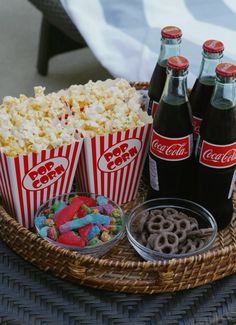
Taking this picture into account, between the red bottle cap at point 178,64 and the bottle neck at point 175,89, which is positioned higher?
the red bottle cap at point 178,64

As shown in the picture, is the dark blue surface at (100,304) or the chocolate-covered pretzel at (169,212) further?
the chocolate-covered pretzel at (169,212)

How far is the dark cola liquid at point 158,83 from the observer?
3.98ft

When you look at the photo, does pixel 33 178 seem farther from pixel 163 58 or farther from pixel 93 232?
pixel 163 58

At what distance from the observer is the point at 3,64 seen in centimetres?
278

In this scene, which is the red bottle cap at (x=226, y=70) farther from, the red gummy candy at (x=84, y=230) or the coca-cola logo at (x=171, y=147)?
the red gummy candy at (x=84, y=230)

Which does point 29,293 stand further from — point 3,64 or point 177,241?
point 3,64

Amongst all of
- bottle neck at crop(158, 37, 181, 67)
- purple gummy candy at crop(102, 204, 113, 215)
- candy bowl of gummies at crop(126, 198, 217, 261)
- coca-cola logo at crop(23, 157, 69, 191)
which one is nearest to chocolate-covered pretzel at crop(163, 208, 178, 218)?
candy bowl of gummies at crop(126, 198, 217, 261)

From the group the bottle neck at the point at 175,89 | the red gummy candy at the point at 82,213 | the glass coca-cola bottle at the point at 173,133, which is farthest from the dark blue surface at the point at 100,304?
the bottle neck at the point at 175,89

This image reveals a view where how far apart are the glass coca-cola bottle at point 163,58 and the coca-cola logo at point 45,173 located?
10.1 inches

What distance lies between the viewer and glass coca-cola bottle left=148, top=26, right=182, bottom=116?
1114mm

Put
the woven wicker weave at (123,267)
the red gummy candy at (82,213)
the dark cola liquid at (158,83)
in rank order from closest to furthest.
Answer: the woven wicker weave at (123,267)
the red gummy candy at (82,213)
the dark cola liquid at (158,83)

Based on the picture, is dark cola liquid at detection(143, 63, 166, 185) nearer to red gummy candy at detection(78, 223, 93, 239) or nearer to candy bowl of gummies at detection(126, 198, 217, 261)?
candy bowl of gummies at detection(126, 198, 217, 261)

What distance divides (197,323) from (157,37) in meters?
0.93

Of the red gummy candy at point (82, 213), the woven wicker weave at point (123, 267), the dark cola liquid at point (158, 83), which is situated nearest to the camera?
the woven wicker weave at point (123, 267)
